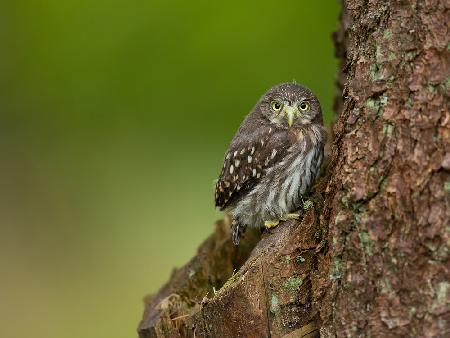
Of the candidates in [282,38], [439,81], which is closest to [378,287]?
[439,81]

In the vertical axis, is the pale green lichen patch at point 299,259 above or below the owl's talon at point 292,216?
below

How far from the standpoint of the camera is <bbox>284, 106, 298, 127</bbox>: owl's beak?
16.2 ft

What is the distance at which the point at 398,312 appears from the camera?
3.05 meters

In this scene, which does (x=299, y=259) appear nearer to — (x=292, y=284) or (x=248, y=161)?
(x=292, y=284)

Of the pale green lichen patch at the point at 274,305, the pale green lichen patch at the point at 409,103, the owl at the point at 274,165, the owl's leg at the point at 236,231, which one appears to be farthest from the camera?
the owl's leg at the point at 236,231

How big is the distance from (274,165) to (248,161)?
0.16 m

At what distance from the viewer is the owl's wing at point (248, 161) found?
471 centimetres

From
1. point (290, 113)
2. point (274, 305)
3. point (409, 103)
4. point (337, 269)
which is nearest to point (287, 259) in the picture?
point (274, 305)

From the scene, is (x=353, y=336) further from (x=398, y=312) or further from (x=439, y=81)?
(x=439, y=81)

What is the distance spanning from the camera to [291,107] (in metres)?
4.97

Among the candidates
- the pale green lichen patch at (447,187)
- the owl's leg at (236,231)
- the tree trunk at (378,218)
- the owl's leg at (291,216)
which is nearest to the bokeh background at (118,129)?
the owl's leg at (236,231)

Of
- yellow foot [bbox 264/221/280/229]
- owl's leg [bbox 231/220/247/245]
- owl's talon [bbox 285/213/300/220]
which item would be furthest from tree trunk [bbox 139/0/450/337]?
owl's leg [bbox 231/220/247/245]

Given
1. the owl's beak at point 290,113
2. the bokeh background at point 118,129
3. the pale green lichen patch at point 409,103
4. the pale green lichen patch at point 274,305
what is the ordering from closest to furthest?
the pale green lichen patch at point 409,103, the pale green lichen patch at point 274,305, the owl's beak at point 290,113, the bokeh background at point 118,129

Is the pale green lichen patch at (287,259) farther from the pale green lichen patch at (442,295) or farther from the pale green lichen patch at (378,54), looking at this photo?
the pale green lichen patch at (378,54)
